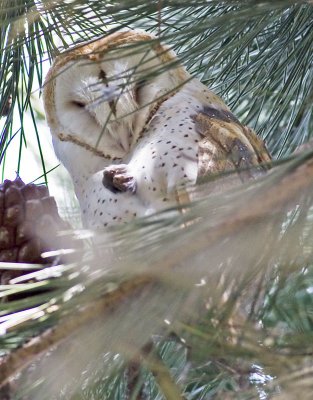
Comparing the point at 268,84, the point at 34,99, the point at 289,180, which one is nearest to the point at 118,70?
the point at 268,84

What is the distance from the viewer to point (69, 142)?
1685 mm

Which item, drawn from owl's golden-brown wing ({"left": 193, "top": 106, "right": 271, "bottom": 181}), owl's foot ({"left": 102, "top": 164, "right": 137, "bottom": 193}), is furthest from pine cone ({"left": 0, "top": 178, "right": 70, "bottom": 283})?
owl's golden-brown wing ({"left": 193, "top": 106, "right": 271, "bottom": 181})

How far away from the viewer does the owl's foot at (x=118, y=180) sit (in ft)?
4.65

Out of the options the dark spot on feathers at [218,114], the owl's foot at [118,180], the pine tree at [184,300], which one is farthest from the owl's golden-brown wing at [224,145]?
the pine tree at [184,300]

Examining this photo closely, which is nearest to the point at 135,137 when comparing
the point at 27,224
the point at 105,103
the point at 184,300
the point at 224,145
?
the point at 105,103

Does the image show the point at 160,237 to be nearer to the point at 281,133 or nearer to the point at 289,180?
the point at 289,180

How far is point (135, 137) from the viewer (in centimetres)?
155

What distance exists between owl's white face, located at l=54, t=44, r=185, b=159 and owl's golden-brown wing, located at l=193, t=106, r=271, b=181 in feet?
0.37

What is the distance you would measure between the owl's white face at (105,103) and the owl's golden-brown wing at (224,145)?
114 millimetres

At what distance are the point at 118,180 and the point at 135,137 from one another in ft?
0.46

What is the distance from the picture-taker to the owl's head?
5.14ft

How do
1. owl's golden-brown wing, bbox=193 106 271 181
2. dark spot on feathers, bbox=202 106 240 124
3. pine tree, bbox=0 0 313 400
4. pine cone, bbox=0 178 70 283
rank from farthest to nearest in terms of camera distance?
dark spot on feathers, bbox=202 106 240 124 < owl's golden-brown wing, bbox=193 106 271 181 < pine cone, bbox=0 178 70 283 < pine tree, bbox=0 0 313 400

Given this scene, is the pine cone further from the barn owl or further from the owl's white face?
the owl's white face

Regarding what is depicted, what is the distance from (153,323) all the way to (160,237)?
9cm
